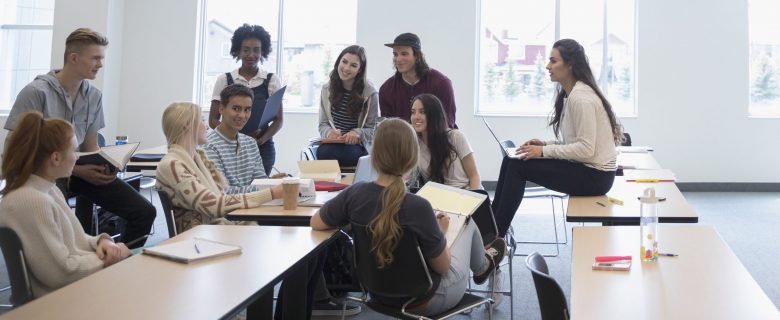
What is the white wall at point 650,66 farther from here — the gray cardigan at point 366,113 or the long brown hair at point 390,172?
the long brown hair at point 390,172

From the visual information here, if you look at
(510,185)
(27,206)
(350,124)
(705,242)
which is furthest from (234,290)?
(350,124)

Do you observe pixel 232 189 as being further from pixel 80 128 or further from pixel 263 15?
pixel 263 15

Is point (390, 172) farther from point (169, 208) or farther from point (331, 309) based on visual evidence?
point (331, 309)

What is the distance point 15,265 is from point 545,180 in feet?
8.31

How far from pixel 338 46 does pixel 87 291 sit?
7424 millimetres

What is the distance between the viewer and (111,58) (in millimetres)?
8641

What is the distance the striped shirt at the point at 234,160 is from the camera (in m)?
3.53

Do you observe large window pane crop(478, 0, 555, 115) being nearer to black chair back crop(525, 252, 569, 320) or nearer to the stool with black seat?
the stool with black seat

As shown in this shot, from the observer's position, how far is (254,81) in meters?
4.75

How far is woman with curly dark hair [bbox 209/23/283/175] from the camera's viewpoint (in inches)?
185

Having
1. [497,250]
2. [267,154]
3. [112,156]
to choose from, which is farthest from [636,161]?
[112,156]

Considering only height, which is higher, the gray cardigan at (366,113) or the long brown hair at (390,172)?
the gray cardigan at (366,113)

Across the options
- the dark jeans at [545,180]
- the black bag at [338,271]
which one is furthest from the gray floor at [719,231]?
the dark jeans at [545,180]

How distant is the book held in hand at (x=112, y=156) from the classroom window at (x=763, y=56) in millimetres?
7580
